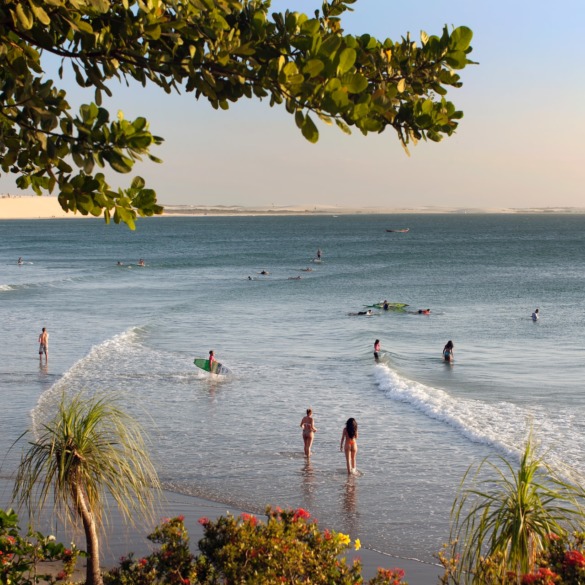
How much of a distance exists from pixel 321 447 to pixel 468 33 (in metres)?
14.5

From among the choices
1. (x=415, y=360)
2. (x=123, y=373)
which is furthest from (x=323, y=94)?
(x=415, y=360)

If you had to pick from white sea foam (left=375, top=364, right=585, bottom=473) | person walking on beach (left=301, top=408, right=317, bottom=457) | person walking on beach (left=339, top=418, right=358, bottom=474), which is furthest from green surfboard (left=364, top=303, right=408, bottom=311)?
person walking on beach (left=339, top=418, right=358, bottom=474)

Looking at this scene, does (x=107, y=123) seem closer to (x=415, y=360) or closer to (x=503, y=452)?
(x=503, y=452)

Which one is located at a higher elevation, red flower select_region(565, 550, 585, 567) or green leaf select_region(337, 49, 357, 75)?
green leaf select_region(337, 49, 357, 75)

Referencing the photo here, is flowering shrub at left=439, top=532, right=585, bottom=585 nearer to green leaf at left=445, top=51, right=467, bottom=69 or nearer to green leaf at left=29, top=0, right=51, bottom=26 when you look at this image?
green leaf at left=445, top=51, right=467, bottom=69

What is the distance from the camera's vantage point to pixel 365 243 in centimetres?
13062

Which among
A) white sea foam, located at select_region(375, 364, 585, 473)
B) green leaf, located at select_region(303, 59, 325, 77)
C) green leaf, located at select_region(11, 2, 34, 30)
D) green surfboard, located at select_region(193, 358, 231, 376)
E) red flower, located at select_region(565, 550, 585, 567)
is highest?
green leaf, located at select_region(11, 2, 34, 30)

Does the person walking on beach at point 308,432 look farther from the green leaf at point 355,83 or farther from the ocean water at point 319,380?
the green leaf at point 355,83

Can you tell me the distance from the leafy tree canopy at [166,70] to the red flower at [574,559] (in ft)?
11.1

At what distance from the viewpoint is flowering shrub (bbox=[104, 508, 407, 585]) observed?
6965 mm

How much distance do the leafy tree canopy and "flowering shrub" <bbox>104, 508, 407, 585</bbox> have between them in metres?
3.40

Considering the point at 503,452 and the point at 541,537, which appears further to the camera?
the point at 503,452

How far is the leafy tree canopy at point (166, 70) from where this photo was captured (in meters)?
4.62

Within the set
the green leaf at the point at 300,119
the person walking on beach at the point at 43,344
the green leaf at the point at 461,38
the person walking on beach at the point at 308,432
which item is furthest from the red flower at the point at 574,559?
the person walking on beach at the point at 43,344
